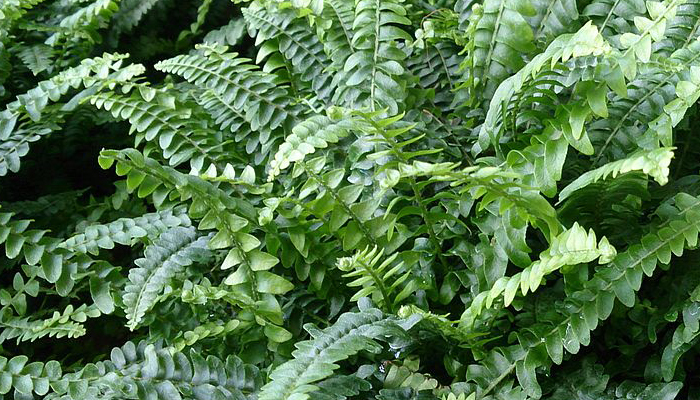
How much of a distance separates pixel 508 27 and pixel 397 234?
0.52m

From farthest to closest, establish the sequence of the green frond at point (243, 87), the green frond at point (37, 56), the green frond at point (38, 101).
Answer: the green frond at point (37, 56), the green frond at point (38, 101), the green frond at point (243, 87)

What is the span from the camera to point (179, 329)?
1.68 metres

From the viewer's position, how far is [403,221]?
1708 millimetres

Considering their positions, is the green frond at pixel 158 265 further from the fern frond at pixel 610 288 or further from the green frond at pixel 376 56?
the fern frond at pixel 610 288

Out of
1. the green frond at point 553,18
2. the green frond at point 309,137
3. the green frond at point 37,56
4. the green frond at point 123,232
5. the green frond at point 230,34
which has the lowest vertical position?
the green frond at point 123,232

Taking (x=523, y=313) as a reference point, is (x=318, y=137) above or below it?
above

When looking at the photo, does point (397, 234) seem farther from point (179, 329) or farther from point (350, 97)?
point (179, 329)

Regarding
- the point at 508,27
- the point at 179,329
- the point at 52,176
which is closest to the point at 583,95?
the point at 508,27

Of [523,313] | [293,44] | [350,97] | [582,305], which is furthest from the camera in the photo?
[293,44]

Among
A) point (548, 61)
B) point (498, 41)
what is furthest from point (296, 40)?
point (548, 61)

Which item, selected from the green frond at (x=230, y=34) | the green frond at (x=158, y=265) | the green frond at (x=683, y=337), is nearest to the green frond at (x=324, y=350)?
the green frond at (x=158, y=265)

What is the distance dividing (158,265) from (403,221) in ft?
1.83

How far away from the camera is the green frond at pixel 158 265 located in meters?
1.57

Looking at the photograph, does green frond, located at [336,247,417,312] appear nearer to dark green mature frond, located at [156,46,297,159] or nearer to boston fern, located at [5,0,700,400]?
boston fern, located at [5,0,700,400]
